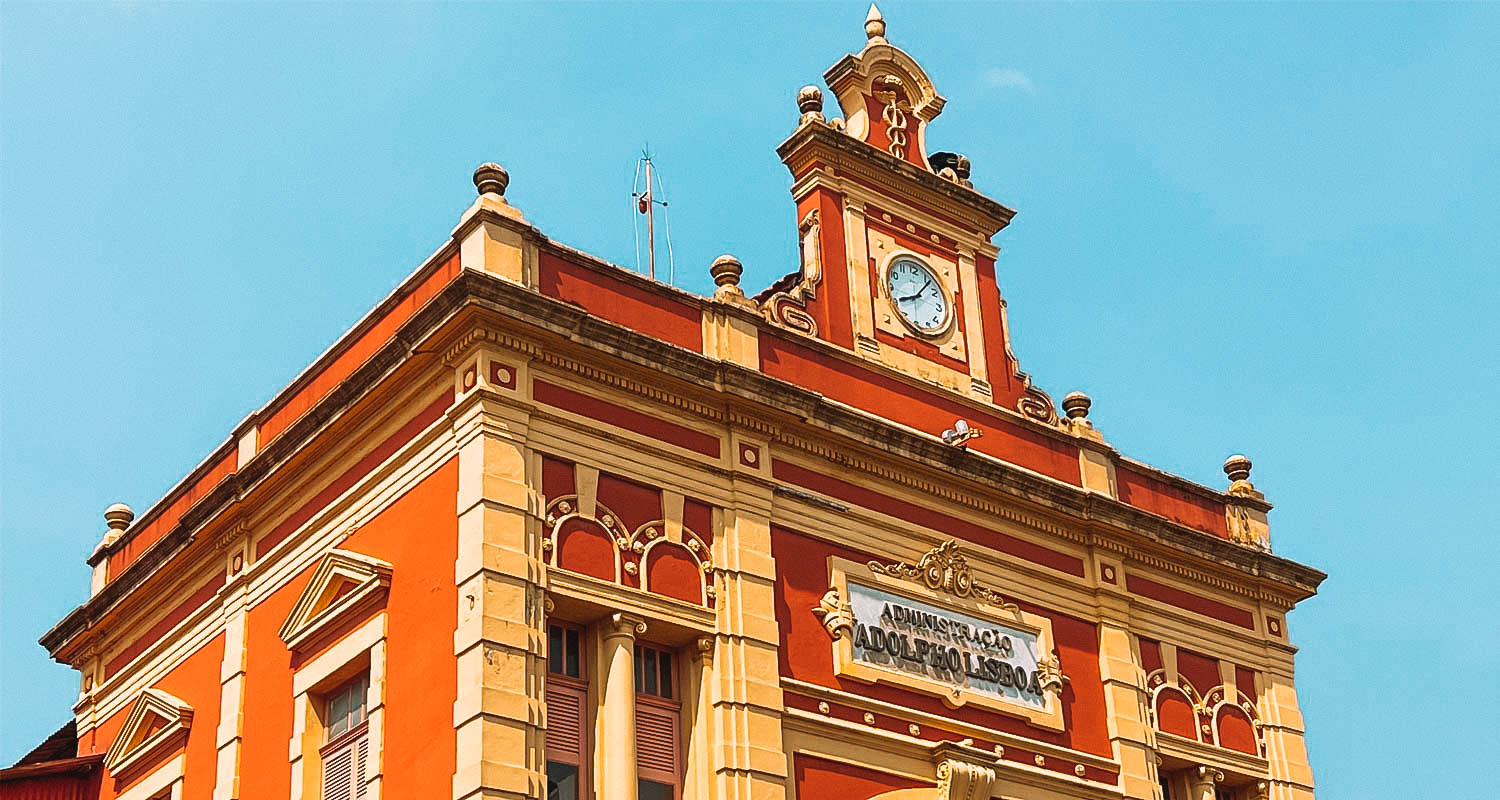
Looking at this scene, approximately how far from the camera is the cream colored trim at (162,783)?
24891 mm

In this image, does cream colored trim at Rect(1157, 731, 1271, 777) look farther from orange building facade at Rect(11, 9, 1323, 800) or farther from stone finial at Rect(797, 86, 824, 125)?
stone finial at Rect(797, 86, 824, 125)

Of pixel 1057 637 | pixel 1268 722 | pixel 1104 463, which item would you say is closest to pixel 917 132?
pixel 1104 463

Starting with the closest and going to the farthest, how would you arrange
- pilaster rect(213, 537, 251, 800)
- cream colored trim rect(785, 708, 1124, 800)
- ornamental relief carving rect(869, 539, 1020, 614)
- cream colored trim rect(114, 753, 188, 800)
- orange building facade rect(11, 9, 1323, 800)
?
orange building facade rect(11, 9, 1323, 800) → cream colored trim rect(785, 708, 1124, 800) → pilaster rect(213, 537, 251, 800) → ornamental relief carving rect(869, 539, 1020, 614) → cream colored trim rect(114, 753, 188, 800)

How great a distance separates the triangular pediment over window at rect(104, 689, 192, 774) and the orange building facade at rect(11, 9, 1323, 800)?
65 mm

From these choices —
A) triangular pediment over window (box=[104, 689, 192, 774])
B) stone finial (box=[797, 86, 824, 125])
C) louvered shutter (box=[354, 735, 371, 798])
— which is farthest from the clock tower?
triangular pediment over window (box=[104, 689, 192, 774])

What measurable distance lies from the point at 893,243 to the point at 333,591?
874cm

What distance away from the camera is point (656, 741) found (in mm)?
21609

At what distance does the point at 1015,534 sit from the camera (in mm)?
25547

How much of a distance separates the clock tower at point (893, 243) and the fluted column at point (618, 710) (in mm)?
5009

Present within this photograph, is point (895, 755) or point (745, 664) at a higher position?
point (745, 664)

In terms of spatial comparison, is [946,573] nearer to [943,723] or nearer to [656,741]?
[943,723]

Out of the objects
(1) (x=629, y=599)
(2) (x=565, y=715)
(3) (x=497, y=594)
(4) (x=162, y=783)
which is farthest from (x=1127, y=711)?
(4) (x=162, y=783)

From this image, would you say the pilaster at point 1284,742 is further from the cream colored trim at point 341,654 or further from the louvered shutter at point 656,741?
the cream colored trim at point 341,654

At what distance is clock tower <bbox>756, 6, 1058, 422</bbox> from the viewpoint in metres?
25.8
